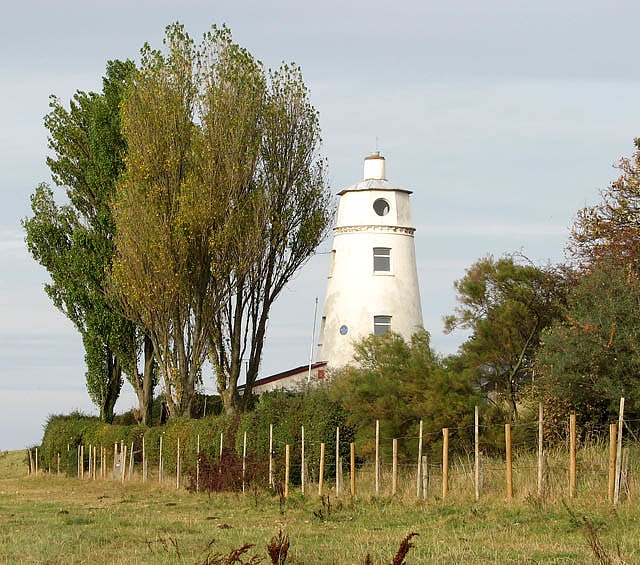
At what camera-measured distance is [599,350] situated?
2005 centimetres

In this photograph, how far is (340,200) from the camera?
4291 centimetres

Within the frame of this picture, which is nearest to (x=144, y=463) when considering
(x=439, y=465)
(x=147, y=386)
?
(x=147, y=386)

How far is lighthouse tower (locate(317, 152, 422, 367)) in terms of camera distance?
4116 centimetres

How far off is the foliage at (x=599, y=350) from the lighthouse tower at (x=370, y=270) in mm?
19401

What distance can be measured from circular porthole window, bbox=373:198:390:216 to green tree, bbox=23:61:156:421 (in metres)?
9.79

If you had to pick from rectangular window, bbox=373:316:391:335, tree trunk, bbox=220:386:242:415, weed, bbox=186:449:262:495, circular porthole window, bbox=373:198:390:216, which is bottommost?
weed, bbox=186:449:262:495

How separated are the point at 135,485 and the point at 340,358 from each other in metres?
10.7

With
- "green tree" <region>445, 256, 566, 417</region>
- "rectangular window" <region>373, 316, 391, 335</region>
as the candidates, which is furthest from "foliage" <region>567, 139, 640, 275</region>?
"rectangular window" <region>373, 316, 391, 335</region>

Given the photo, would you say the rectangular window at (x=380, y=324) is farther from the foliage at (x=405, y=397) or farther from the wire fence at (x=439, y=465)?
the foliage at (x=405, y=397)

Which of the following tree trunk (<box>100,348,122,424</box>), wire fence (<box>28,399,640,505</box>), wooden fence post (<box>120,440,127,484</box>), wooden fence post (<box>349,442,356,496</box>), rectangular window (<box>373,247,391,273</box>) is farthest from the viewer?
rectangular window (<box>373,247,391,273</box>)

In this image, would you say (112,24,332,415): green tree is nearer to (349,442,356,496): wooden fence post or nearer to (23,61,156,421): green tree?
(23,61,156,421): green tree

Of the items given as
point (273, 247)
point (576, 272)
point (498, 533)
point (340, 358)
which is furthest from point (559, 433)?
point (340, 358)

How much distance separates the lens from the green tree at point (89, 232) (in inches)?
1535

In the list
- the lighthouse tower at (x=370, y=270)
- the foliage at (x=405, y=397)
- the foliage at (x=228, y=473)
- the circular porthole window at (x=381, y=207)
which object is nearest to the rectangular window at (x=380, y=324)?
the lighthouse tower at (x=370, y=270)
